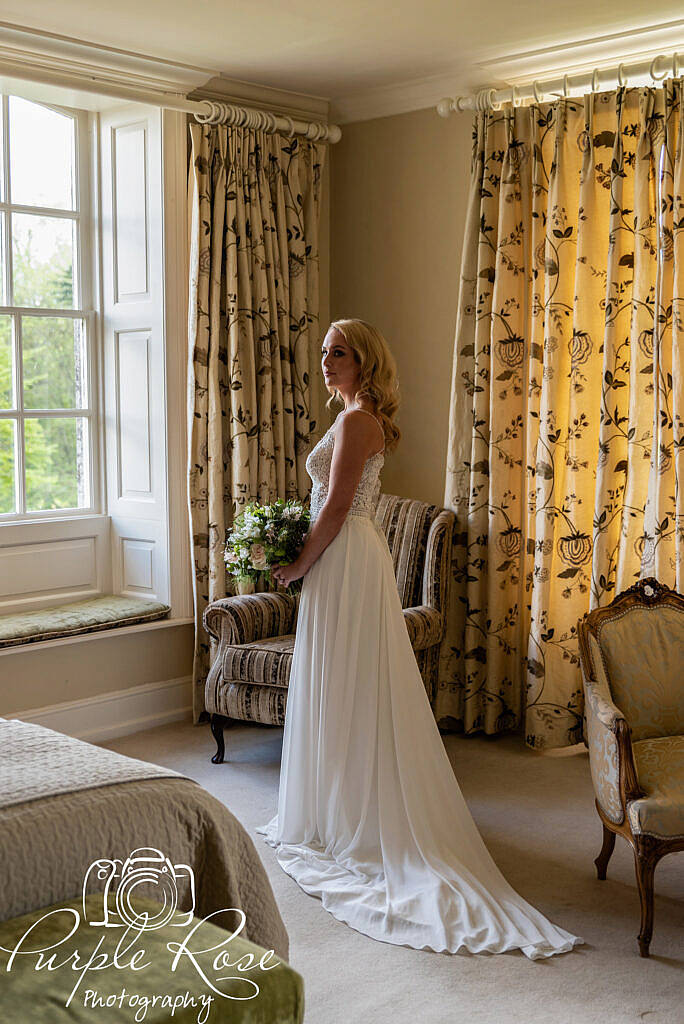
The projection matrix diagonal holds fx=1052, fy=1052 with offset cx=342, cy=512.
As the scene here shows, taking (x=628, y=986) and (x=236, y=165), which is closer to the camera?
(x=628, y=986)

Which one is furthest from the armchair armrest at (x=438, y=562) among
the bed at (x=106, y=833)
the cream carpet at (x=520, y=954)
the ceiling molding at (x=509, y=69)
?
the bed at (x=106, y=833)

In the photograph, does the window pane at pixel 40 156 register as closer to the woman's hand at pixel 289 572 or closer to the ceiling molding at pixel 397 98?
the ceiling molding at pixel 397 98

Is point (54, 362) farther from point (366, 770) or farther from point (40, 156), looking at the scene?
point (366, 770)

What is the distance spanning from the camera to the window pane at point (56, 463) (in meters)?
4.78

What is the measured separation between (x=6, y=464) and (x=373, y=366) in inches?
82.9

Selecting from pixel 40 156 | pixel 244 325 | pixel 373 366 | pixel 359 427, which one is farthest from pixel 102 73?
pixel 359 427

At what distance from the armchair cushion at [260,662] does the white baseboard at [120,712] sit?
0.71m

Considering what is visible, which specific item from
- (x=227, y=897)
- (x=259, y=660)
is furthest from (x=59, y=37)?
(x=227, y=897)

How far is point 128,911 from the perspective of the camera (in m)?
1.80

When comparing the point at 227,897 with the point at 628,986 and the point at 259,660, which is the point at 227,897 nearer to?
the point at 628,986

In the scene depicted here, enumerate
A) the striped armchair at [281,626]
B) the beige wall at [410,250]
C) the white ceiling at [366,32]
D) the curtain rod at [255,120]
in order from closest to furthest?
the white ceiling at [366,32] < the striped armchair at [281,626] < the curtain rod at [255,120] < the beige wall at [410,250]

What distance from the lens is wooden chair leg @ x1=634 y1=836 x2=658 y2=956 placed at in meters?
2.77

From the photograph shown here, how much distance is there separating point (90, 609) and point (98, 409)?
97 centimetres

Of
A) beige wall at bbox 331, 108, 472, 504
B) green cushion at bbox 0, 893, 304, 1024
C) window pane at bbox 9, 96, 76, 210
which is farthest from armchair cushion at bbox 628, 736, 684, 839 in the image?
window pane at bbox 9, 96, 76, 210
